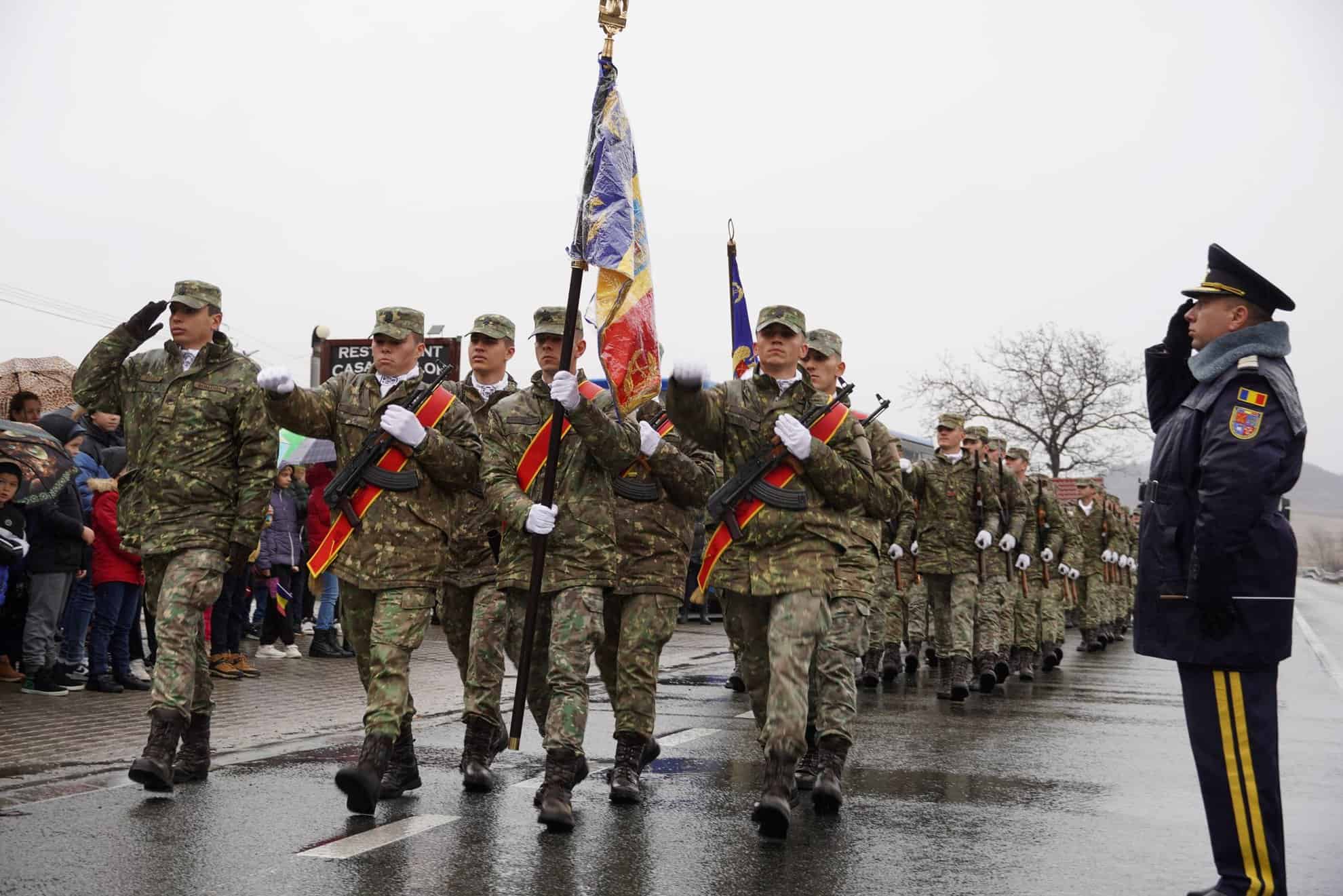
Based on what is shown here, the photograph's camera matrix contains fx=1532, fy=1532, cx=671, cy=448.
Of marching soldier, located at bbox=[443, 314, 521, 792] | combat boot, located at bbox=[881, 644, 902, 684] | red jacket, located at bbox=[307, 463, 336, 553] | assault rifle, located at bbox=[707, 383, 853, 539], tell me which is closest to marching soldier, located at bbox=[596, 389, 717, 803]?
assault rifle, located at bbox=[707, 383, 853, 539]

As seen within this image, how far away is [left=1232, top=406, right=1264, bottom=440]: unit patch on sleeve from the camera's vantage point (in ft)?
15.9

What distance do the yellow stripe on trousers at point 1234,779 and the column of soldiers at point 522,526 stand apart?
1846mm

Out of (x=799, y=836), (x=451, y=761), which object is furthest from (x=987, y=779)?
(x=451, y=761)

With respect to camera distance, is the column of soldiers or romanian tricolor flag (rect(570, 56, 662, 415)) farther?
romanian tricolor flag (rect(570, 56, 662, 415))

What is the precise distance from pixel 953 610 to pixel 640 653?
6567mm

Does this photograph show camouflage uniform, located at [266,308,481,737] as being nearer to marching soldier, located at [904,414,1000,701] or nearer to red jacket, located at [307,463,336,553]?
marching soldier, located at [904,414,1000,701]

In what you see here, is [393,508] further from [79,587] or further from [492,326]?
[79,587]

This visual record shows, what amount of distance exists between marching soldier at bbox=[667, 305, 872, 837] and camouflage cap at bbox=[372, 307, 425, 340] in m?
1.48

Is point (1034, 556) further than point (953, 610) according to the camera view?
Yes

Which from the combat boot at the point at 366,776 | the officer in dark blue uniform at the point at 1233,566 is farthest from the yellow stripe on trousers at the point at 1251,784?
the combat boot at the point at 366,776

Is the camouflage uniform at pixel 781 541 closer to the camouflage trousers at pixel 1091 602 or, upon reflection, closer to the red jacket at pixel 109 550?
the red jacket at pixel 109 550

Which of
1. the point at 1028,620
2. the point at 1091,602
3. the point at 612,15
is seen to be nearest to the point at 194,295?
the point at 612,15

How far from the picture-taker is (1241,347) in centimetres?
505

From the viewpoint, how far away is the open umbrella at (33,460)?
10.4 meters
